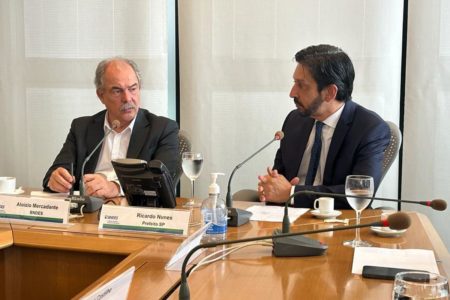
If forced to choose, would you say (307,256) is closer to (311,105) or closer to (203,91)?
(311,105)

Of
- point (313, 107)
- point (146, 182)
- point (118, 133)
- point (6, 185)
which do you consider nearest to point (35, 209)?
point (146, 182)

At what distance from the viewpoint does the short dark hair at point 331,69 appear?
2.83 m

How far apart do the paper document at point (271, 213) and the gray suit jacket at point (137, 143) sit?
0.69 meters

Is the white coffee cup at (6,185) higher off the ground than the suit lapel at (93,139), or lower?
lower

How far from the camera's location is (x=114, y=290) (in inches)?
43.3

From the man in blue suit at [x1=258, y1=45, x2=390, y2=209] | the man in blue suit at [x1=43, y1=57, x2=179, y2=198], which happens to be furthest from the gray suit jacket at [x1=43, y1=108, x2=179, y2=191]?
the man in blue suit at [x1=258, y1=45, x2=390, y2=209]

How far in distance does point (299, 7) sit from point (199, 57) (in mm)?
685

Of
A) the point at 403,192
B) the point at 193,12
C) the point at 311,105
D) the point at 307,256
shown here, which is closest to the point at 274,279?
the point at 307,256

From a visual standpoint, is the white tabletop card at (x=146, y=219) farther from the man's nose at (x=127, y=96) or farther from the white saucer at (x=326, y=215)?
the man's nose at (x=127, y=96)

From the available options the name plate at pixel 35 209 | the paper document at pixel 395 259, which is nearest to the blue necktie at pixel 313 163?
the paper document at pixel 395 259

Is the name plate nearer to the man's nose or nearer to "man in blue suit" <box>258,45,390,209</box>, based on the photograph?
"man in blue suit" <box>258,45,390,209</box>

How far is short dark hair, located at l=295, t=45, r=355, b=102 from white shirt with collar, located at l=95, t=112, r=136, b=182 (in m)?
0.90

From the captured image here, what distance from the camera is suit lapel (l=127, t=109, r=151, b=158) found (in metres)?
2.87

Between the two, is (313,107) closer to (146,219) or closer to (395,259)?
(146,219)
